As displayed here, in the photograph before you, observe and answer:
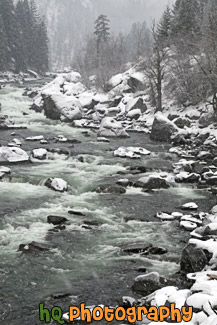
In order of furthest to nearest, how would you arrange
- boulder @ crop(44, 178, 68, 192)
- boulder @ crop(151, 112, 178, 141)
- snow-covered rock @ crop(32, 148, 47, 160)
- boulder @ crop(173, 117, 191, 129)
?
boulder @ crop(173, 117, 191, 129), boulder @ crop(151, 112, 178, 141), snow-covered rock @ crop(32, 148, 47, 160), boulder @ crop(44, 178, 68, 192)

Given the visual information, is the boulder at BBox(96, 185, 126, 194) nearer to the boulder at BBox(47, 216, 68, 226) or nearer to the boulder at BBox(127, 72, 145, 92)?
the boulder at BBox(47, 216, 68, 226)

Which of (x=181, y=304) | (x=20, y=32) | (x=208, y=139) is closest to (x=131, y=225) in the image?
(x=181, y=304)

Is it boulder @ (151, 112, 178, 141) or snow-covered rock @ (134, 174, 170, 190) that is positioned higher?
boulder @ (151, 112, 178, 141)

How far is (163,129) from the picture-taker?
89.8 ft

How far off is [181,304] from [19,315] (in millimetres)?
3095

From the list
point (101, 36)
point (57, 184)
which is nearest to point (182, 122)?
point (57, 184)

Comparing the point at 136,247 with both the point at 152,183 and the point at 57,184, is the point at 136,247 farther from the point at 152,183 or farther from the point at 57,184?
the point at 152,183

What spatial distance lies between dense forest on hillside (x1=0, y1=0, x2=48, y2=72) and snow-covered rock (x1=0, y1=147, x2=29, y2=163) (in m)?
52.2

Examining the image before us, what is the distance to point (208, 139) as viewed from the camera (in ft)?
82.8

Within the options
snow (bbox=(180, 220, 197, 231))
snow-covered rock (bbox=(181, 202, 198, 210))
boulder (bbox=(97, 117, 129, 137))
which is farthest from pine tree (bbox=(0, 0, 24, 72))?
snow (bbox=(180, 220, 197, 231))

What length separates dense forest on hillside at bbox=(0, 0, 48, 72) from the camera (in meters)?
69.1

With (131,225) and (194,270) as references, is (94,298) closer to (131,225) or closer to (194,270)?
(194,270)

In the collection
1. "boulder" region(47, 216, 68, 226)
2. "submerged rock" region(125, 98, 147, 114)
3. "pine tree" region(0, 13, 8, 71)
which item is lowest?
"boulder" region(47, 216, 68, 226)

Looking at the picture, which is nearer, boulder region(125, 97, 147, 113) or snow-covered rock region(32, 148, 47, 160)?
snow-covered rock region(32, 148, 47, 160)
